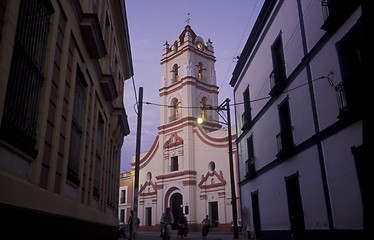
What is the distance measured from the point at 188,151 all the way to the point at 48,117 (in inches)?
1137

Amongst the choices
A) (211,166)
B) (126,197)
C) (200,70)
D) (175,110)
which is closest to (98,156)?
(211,166)

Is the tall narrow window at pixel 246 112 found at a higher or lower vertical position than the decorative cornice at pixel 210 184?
higher

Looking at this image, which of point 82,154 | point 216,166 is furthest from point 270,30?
point 216,166

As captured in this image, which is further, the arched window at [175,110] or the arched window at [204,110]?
the arched window at [175,110]

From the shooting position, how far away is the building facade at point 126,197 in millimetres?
39438

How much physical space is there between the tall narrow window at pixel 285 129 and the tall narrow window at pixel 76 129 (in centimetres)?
684

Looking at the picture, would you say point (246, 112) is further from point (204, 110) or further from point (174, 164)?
point (174, 164)

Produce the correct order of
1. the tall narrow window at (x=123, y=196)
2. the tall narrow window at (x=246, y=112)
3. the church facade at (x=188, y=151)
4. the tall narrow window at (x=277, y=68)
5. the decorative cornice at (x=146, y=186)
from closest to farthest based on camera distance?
the tall narrow window at (x=277, y=68) < the tall narrow window at (x=246, y=112) < the church facade at (x=188, y=151) < the decorative cornice at (x=146, y=186) < the tall narrow window at (x=123, y=196)

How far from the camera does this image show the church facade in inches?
1217

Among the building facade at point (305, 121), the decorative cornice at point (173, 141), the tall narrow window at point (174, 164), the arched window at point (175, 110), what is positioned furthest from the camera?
the arched window at point (175, 110)

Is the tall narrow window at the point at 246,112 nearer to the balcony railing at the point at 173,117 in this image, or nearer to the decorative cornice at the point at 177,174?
the decorative cornice at the point at 177,174

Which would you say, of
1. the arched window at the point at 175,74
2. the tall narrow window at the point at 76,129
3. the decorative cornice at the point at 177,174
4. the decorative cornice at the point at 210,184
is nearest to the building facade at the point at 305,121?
the tall narrow window at the point at 76,129

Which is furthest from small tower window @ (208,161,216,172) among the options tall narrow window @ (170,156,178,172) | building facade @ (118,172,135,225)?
building facade @ (118,172,135,225)

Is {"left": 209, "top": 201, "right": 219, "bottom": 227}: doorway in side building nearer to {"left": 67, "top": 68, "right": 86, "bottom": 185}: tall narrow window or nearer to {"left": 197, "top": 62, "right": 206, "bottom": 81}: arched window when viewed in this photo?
{"left": 197, "top": 62, "right": 206, "bottom": 81}: arched window
